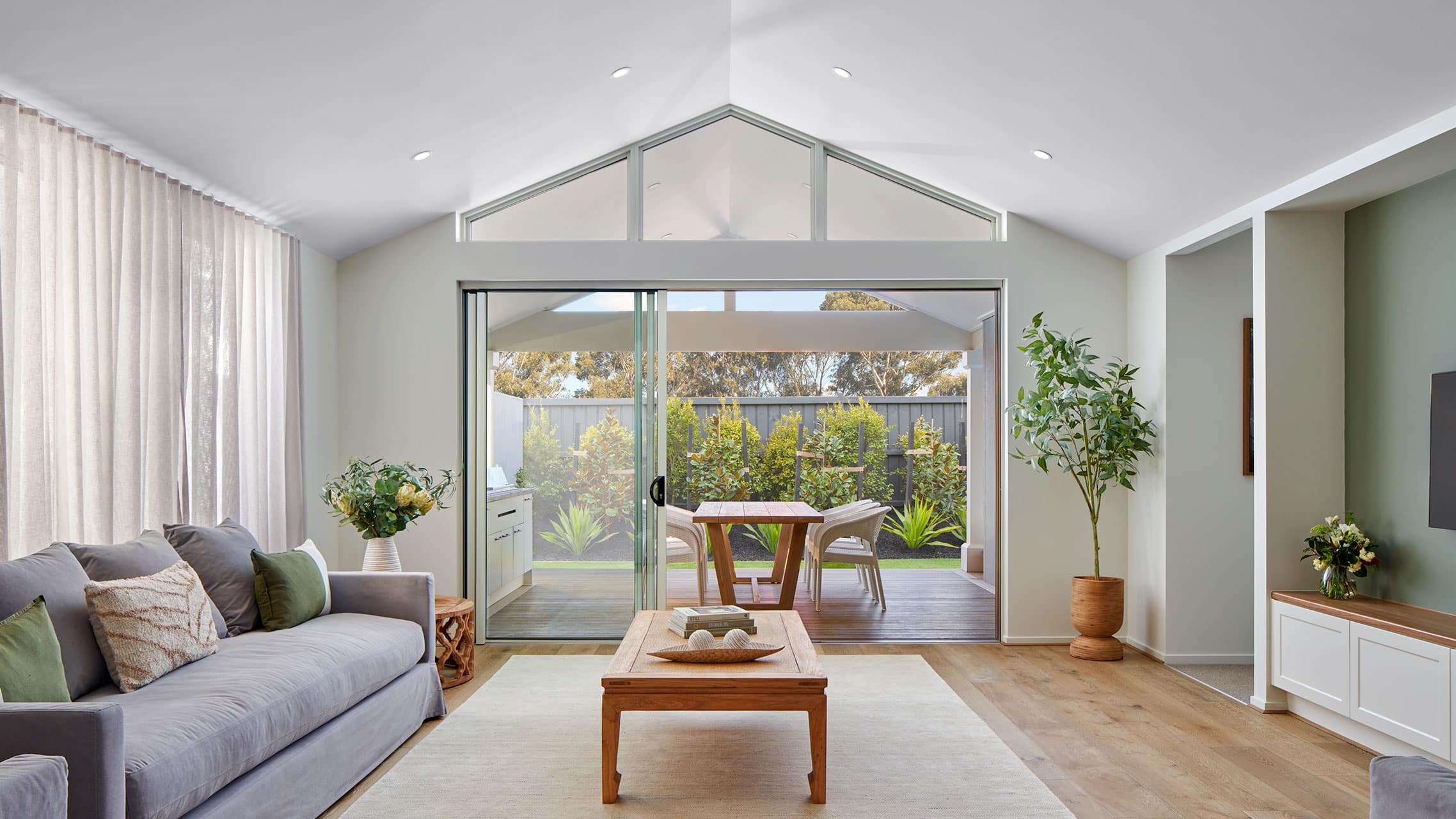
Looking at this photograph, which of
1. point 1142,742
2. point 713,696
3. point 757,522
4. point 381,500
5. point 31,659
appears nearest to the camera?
point 31,659

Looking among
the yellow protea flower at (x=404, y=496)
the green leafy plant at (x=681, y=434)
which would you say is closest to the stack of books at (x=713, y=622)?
the yellow protea flower at (x=404, y=496)

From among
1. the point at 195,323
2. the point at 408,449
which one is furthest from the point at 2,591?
the point at 408,449

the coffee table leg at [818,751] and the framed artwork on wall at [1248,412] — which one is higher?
the framed artwork on wall at [1248,412]

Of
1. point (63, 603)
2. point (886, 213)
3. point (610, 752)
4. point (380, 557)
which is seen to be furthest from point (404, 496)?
point (886, 213)

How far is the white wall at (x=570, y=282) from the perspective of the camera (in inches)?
214

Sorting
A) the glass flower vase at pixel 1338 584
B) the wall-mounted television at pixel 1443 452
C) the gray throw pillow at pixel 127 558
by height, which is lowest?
the glass flower vase at pixel 1338 584

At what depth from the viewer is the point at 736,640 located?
325 centimetres

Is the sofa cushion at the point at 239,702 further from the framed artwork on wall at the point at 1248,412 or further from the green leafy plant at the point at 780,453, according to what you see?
the green leafy plant at the point at 780,453

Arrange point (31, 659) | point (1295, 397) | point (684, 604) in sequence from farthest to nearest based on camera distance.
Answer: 1. point (684, 604)
2. point (1295, 397)
3. point (31, 659)

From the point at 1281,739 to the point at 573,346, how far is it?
4091 millimetres

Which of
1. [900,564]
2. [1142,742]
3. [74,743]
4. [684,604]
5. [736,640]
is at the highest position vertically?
[74,743]

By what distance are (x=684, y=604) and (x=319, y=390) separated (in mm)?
3009

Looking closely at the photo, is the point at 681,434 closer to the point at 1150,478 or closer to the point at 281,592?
the point at 1150,478

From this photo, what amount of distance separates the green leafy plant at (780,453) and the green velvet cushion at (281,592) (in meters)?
6.78
